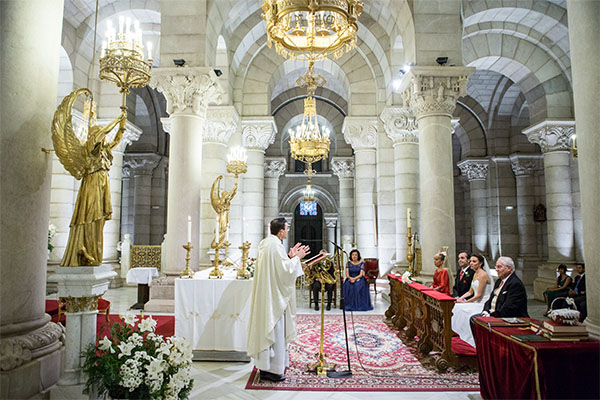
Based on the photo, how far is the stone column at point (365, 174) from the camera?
1318 centimetres

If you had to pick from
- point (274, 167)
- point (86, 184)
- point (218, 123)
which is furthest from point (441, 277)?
point (274, 167)

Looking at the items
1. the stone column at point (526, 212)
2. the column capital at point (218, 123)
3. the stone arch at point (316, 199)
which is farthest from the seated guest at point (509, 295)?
the stone arch at point (316, 199)

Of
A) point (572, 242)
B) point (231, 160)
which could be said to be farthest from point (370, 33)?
point (572, 242)

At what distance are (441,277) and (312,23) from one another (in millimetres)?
4806

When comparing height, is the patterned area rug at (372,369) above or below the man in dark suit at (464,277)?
below

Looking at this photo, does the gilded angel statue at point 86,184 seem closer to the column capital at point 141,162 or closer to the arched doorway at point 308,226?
the column capital at point 141,162

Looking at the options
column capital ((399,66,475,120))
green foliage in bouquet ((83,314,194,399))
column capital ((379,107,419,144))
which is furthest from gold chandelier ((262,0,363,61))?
column capital ((379,107,419,144))

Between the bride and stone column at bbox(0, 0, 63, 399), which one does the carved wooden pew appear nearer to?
the bride

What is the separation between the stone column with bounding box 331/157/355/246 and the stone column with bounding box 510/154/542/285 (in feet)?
23.6

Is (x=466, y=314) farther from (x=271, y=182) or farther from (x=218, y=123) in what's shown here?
(x=271, y=182)

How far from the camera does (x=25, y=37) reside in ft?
10.6

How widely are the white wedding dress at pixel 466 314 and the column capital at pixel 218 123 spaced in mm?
7996

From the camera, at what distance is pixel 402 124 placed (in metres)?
11.5

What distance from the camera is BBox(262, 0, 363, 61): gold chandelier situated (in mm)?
5426
